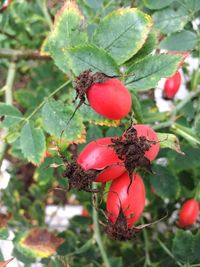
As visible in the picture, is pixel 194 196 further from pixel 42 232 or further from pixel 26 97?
pixel 26 97

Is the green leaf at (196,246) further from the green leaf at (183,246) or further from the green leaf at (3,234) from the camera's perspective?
the green leaf at (3,234)

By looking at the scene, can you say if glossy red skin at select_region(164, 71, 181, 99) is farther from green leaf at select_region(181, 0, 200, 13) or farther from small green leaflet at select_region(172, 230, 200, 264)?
small green leaflet at select_region(172, 230, 200, 264)

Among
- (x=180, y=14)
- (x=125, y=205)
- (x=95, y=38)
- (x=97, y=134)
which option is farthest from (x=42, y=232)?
(x=180, y=14)

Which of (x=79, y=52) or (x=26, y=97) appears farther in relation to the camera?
(x=26, y=97)

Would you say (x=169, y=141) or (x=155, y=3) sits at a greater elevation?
(x=155, y=3)

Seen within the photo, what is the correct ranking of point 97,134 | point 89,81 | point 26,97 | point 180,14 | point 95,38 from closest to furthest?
point 89,81, point 95,38, point 180,14, point 97,134, point 26,97

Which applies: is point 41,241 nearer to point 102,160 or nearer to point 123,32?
point 102,160

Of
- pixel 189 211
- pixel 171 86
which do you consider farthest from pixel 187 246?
pixel 171 86

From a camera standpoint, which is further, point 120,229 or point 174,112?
point 174,112
